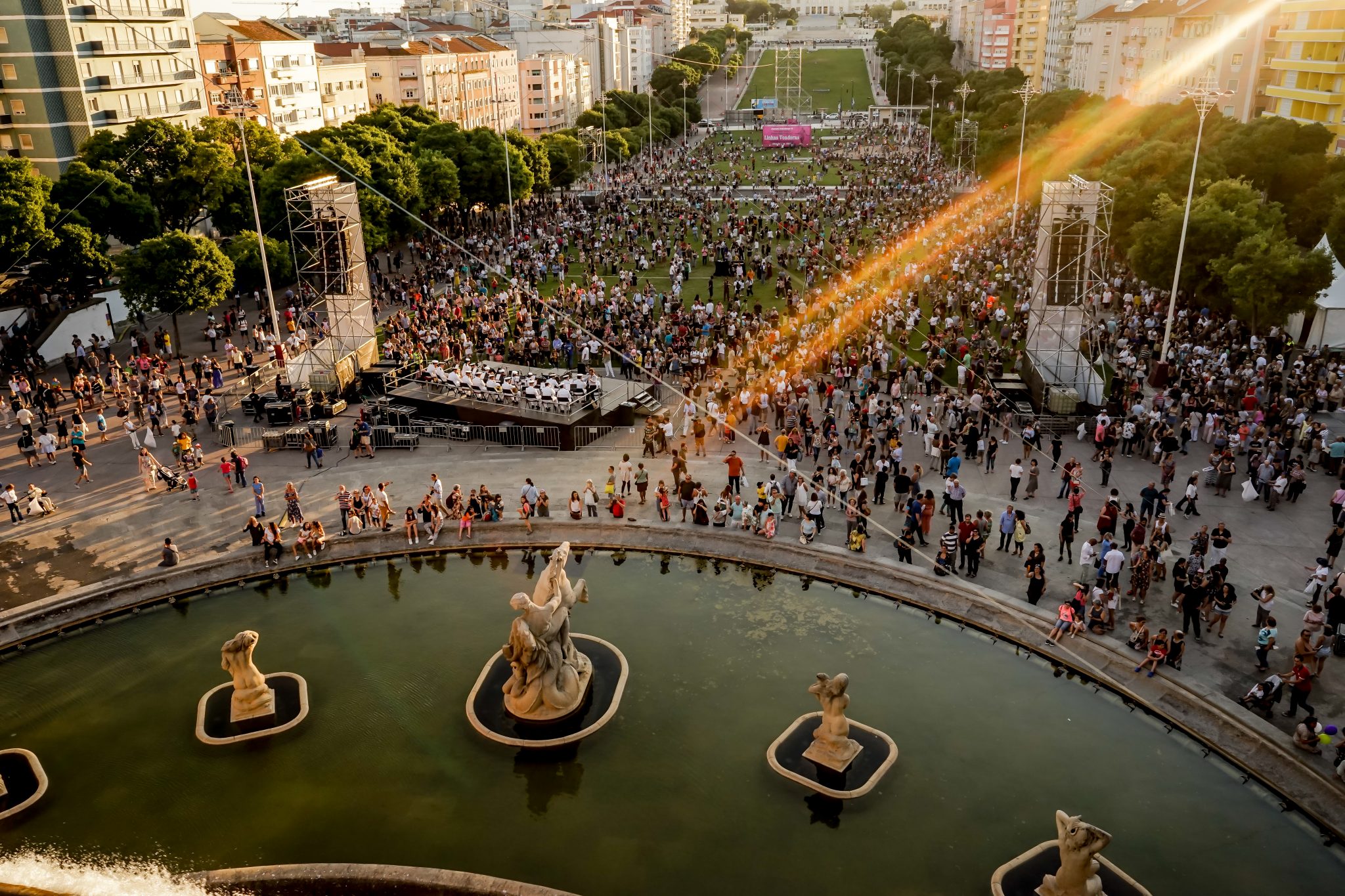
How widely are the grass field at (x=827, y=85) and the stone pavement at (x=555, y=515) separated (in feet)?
472

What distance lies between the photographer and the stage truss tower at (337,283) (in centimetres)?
3109

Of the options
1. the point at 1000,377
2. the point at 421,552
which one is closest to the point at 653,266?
the point at 1000,377

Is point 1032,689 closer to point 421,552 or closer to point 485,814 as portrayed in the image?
point 485,814

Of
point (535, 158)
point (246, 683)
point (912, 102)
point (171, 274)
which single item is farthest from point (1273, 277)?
point (912, 102)

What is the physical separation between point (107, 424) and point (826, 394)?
2160cm

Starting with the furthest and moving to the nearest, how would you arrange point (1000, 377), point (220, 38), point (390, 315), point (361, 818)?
point (220, 38)
point (390, 315)
point (1000, 377)
point (361, 818)

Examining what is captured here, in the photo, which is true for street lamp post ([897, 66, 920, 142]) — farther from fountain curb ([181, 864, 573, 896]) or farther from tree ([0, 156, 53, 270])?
fountain curb ([181, 864, 573, 896])

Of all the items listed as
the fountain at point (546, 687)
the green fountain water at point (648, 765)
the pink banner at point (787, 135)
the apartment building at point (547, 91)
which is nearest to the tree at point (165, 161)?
the green fountain water at point (648, 765)

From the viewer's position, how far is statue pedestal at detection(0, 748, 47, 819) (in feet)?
47.1

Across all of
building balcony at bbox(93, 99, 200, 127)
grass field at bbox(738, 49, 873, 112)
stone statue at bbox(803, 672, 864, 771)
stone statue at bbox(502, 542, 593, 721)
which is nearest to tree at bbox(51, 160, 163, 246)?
building balcony at bbox(93, 99, 200, 127)

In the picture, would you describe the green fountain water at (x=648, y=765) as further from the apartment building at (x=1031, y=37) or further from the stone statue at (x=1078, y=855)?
the apartment building at (x=1031, y=37)

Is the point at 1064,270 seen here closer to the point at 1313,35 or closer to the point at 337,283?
the point at 337,283

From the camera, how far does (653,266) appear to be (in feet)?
172

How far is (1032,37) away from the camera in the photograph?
5792 inches
